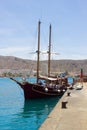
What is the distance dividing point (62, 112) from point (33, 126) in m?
3.33

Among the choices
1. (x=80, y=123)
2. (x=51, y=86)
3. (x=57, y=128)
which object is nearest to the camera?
(x=57, y=128)

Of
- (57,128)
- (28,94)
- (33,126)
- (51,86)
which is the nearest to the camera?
(57,128)

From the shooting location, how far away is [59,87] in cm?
5394

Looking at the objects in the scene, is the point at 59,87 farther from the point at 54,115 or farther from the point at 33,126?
the point at 54,115

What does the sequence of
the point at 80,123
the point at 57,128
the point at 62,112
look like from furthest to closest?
the point at 62,112 < the point at 80,123 < the point at 57,128

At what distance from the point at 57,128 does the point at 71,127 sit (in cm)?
70

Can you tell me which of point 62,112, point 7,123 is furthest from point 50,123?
point 7,123

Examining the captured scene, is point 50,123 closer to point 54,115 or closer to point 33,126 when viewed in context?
point 54,115

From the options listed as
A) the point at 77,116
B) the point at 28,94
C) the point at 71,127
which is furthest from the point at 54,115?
the point at 28,94

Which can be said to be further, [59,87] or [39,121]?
[59,87]

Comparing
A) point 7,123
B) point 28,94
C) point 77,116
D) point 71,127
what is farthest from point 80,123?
point 28,94

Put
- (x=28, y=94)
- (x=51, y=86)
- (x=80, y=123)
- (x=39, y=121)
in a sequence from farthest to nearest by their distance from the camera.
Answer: (x=51, y=86)
(x=28, y=94)
(x=39, y=121)
(x=80, y=123)

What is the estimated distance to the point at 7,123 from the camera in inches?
1048

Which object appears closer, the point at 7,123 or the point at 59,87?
the point at 7,123
